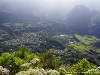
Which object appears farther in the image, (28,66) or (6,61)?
(6,61)

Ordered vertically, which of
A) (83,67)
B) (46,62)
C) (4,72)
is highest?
(4,72)

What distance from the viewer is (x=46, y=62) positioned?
54.4m

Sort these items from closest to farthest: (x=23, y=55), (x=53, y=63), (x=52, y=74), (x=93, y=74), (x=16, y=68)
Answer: (x=52, y=74), (x=93, y=74), (x=16, y=68), (x=53, y=63), (x=23, y=55)

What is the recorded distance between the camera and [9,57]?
47.7 m

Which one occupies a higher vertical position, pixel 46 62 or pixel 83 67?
pixel 46 62

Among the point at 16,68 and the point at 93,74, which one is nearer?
the point at 93,74

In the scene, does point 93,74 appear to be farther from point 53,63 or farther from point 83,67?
point 83,67

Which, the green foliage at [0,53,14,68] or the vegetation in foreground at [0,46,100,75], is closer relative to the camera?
the vegetation in foreground at [0,46,100,75]

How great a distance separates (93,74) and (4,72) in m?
15.2

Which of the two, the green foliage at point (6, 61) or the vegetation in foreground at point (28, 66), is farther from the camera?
the green foliage at point (6, 61)

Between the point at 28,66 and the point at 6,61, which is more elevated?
the point at 28,66

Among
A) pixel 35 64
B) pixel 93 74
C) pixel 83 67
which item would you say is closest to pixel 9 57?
pixel 35 64

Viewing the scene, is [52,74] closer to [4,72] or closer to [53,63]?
[4,72]

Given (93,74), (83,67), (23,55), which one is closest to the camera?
(93,74)
